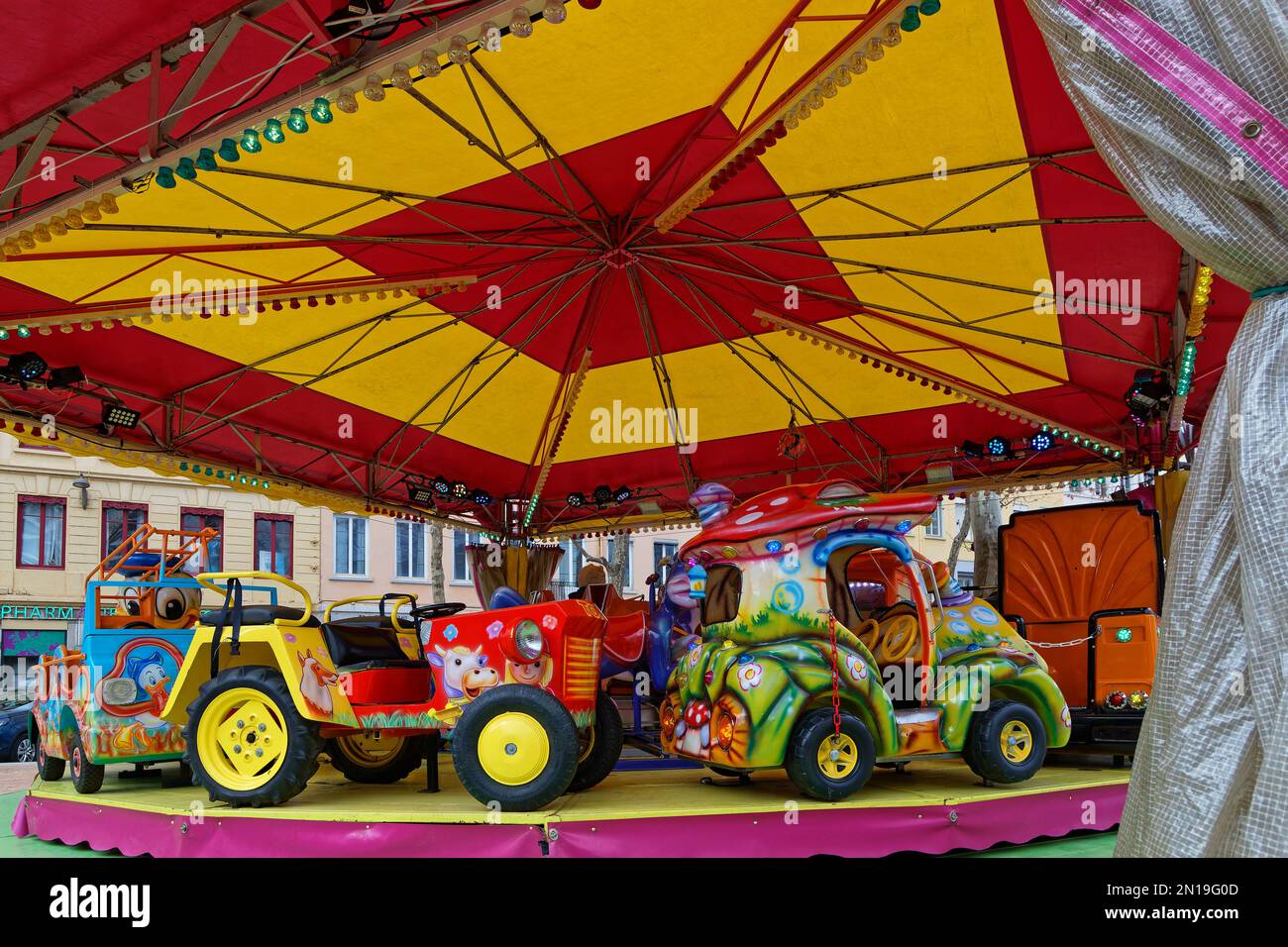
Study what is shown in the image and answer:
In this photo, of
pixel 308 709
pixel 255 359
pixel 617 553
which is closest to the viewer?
pixel 308 709

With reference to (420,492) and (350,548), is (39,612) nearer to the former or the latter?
(350,548)

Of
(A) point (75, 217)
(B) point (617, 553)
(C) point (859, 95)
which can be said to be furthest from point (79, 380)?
(B) point (617, 553)

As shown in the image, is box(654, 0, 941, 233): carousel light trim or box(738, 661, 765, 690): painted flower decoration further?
box(738, 661, 765, 690): painted flower decoration

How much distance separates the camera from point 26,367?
8.98 metres

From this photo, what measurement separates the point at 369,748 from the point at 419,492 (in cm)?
653

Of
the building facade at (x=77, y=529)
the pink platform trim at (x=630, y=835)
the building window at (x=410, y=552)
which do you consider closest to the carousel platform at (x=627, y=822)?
the pink platform trim at (x=630, y=835)

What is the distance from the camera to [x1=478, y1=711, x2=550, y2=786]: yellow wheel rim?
222 inches

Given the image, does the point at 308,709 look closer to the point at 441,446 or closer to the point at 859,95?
the point at 859,95

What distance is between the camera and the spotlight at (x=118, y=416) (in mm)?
10008

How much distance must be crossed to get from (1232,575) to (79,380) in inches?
389

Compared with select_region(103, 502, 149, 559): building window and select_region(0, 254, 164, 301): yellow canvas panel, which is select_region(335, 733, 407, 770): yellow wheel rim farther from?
select_region(103, 502, 149, 559): building window

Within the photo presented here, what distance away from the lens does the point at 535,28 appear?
19.1 ft

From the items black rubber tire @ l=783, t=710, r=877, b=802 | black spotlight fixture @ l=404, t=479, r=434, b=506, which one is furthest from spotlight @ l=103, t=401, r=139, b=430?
black rubber tire @ l=783, t=710, r=877, b=802

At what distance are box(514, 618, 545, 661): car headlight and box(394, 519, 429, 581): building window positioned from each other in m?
24.5
